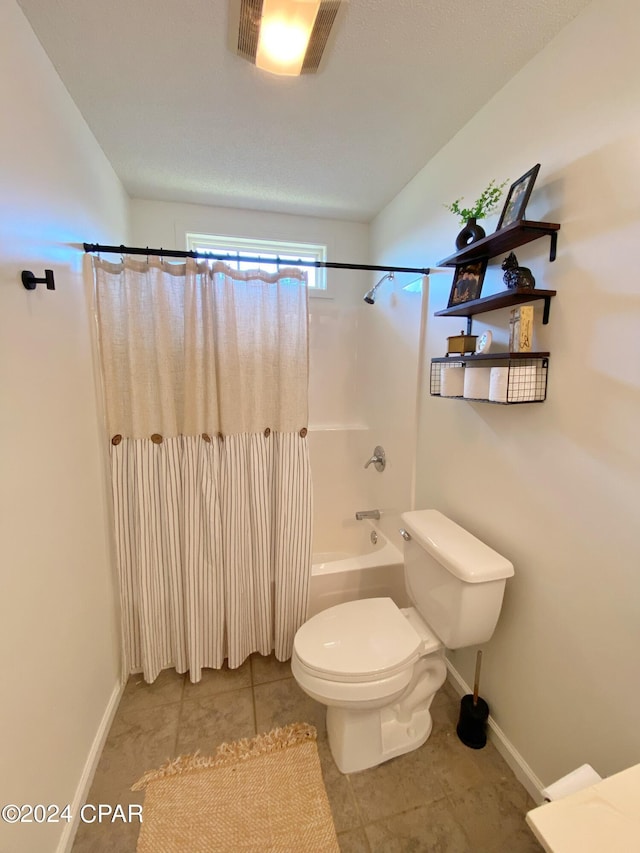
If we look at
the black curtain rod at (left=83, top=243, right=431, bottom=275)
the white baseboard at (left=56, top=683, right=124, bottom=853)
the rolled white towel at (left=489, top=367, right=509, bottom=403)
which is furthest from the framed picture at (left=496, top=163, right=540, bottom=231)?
the white baseboard at (left=56, top=683, right=124, bottom=853)

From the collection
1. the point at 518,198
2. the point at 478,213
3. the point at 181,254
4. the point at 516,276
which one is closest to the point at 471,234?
the point at 478,213

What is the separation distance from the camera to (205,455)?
1.54 meters

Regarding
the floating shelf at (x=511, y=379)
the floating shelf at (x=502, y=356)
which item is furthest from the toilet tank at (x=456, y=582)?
the floating shelf at (x=502, y=356)

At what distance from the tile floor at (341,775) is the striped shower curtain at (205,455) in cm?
12

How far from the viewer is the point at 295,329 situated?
157 centimetres

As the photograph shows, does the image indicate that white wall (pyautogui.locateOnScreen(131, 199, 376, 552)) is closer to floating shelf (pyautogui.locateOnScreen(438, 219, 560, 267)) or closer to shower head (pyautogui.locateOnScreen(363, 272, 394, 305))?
shower head (pyautogui.locateOnScreen(363, 272, 394, 305))

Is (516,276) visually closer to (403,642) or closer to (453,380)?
A: (453,380)

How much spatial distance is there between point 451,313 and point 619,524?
90 centimetres

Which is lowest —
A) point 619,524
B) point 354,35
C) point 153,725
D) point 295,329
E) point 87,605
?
point 153,725

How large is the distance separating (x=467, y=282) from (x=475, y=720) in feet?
5.54

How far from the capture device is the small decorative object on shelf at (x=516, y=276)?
1085 mm

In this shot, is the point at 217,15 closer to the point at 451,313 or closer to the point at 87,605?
the point at 451,313

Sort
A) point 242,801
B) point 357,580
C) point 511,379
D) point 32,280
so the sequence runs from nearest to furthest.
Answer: point 32,280 < point 511,379 < point 242,801 < point 357,580

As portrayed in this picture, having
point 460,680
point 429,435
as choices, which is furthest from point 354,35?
point 460,680
